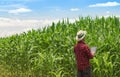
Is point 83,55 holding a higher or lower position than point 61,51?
higher

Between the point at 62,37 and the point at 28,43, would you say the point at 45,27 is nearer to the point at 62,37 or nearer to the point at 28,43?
the point at 28,43

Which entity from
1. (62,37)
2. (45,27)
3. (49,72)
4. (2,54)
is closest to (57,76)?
(49,72)

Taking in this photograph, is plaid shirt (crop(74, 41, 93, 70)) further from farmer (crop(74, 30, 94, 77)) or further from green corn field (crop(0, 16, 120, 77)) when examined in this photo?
green corn field (crop(0, 16, 120, 77))

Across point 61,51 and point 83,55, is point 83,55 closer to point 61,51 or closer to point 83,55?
point 83,55

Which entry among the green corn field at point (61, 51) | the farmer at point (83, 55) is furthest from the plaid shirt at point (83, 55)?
the green corn field at point (61, 51)

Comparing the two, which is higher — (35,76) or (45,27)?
(45,27)

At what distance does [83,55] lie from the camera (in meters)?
8.18

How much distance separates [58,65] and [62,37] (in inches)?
52.5

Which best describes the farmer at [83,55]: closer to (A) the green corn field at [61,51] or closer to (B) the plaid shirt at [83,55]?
(B) the plaid shirt at [83,55]

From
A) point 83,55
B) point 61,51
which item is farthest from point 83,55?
point 61,51

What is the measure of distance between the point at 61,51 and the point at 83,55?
2.79m

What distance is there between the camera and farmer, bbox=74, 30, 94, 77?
318 inches

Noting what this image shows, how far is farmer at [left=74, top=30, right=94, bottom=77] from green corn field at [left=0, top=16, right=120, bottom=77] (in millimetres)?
A: 876

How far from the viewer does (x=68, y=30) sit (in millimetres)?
12156
